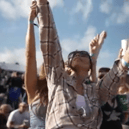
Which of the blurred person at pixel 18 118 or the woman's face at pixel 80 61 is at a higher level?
the woman's face at pixel 80 61

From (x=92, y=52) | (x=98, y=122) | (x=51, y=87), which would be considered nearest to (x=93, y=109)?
(x=98, y=122)

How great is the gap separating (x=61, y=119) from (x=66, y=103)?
0.10 m

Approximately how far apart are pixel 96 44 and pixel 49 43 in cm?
84

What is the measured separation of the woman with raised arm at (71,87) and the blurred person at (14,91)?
6428 mm

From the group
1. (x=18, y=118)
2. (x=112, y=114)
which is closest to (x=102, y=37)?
(x=112, y=114)

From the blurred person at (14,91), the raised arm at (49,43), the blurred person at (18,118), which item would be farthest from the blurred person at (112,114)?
the blurred person at (14,91)

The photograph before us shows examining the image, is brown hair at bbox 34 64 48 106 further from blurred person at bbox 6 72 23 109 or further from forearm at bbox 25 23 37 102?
blurred person at bbox 6 72 23 109

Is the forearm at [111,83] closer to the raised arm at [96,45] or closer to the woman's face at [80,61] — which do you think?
the woman's face at [80,61]

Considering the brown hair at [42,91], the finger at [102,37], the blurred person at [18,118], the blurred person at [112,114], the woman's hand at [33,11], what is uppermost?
the woman's hand at [33,11]

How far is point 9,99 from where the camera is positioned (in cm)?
794

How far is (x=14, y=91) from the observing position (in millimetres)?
8336

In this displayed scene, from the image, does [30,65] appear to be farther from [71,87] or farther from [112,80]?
[112,80]

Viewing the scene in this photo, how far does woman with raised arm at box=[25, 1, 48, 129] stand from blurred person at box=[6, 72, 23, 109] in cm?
601

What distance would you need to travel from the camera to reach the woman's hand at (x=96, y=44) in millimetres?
2281
